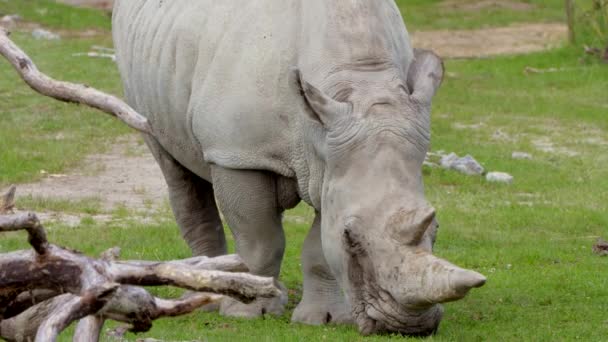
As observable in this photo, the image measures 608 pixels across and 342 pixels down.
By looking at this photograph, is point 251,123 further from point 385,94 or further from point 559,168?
point 559,168

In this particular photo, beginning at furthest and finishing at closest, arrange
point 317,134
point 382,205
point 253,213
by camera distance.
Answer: point 253,213, point 317,134, point 382,205

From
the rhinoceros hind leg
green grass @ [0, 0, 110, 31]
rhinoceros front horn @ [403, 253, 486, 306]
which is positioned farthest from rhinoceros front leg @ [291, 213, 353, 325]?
green grass @ [0, 0, 110, 31]

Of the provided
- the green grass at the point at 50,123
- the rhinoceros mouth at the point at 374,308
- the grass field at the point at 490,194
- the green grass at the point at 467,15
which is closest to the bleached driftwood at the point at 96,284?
the rhinoceros mouth at the point at 374,308

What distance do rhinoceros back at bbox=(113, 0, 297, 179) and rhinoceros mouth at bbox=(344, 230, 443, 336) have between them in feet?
3.21

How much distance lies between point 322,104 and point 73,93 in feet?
5.60

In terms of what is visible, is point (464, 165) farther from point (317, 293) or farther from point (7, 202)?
point (7, 202)

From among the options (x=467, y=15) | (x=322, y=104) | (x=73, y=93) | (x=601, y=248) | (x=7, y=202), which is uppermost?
(x=73, y=93)

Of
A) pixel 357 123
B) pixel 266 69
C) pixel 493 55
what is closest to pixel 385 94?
pixel 357 123

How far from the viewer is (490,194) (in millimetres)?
13297

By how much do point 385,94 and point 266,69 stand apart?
2.77 feet

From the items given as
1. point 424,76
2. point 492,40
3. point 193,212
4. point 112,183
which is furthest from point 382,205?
point 492,40

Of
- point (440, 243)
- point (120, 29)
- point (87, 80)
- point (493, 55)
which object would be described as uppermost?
point (120, 29)

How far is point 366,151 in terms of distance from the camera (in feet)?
22.6

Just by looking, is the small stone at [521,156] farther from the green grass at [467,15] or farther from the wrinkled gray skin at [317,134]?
the green grass at [467,15]
